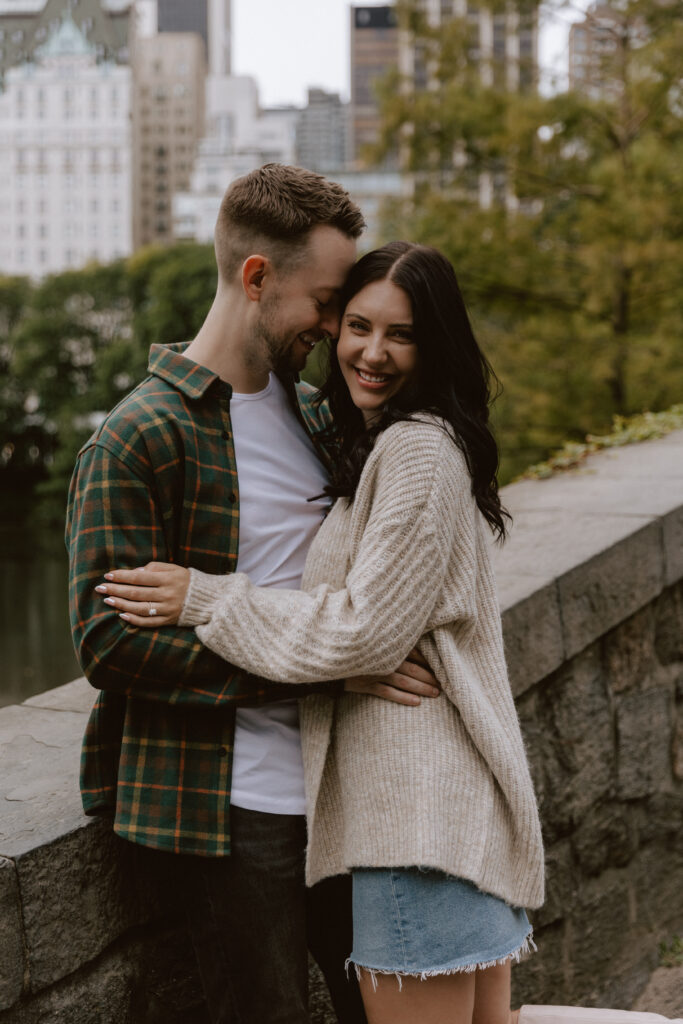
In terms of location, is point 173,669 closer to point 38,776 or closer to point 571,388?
point 38,776

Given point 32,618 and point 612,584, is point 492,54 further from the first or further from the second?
point 32,618

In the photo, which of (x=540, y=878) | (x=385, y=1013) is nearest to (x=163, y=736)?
(x=385, y=1013)

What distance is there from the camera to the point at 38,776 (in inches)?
84.6

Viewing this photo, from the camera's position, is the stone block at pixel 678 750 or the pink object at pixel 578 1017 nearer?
the pink object at pixel 578 1017

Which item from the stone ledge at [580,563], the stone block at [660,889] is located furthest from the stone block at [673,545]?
the stone block at [660,889]

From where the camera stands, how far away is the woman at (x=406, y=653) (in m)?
1.77

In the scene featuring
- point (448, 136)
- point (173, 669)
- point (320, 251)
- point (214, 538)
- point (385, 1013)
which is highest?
point (448, 136)

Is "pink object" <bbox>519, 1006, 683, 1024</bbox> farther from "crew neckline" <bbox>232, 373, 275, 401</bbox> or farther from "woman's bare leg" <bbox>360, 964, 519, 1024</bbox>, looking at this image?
"crew neckline" <bbox>232, 373, 275, 401</bbox>

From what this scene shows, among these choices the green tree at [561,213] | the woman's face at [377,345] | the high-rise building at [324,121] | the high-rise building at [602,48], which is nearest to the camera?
the woman's face at [377,345]

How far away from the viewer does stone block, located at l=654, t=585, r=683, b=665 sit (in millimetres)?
3656

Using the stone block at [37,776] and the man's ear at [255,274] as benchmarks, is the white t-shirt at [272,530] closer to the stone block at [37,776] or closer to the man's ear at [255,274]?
the man's ear at [255,274]

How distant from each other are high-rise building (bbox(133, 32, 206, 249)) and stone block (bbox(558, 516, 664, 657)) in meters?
119

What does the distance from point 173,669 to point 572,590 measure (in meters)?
1.64

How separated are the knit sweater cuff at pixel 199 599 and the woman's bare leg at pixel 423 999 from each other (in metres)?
0.65
